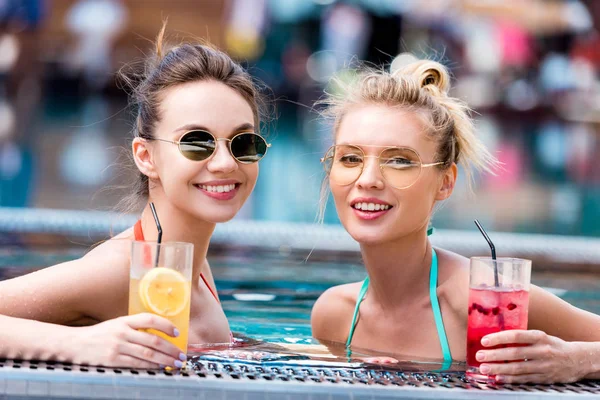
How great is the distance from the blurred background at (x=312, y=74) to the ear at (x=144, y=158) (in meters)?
6.36

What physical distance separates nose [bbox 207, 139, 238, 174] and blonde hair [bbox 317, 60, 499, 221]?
616 mm

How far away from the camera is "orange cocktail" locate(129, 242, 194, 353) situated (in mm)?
2537

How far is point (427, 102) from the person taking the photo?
340 centimetres

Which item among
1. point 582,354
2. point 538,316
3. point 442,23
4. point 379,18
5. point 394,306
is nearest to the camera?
point 582,354

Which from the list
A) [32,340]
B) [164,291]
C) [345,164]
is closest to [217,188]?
[345,164]

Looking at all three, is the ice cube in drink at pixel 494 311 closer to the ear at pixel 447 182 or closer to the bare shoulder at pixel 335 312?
the ear at pixel 447 182

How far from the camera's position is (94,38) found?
85.6 ft

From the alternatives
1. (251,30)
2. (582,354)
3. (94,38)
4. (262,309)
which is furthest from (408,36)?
(582,354)

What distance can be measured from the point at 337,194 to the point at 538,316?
2.58ft

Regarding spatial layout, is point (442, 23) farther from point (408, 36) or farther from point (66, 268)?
point (66, 268)

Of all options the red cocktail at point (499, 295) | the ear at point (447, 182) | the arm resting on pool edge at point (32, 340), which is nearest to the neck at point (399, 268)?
the ear at point (447, 182)

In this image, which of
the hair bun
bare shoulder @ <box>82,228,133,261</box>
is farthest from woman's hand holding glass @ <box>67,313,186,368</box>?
the hair bun

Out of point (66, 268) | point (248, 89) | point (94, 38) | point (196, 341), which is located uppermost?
point (94, 38)

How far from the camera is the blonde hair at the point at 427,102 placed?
3.39m
